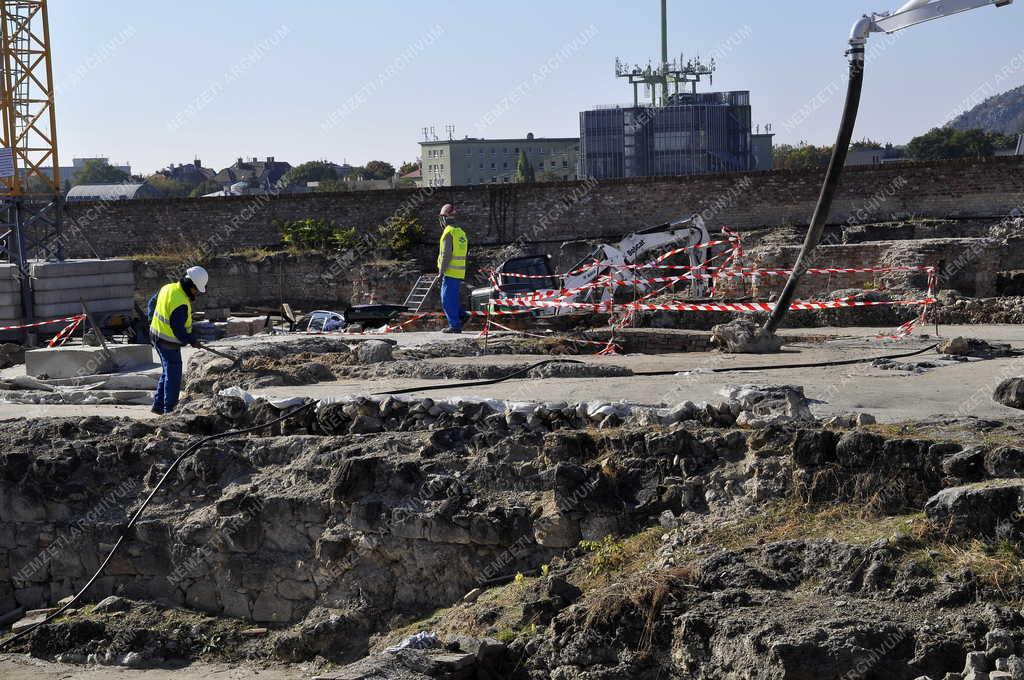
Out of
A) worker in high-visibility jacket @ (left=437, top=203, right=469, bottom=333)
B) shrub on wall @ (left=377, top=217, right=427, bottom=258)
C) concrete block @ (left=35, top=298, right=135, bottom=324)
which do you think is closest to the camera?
worker in high-visibility jacket @ (left=437, top=203, right=469, bottom=333)

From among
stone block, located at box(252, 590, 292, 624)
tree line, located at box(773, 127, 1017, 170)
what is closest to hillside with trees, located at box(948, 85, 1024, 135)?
tree line, located at box(773, 127, 1017, 170)

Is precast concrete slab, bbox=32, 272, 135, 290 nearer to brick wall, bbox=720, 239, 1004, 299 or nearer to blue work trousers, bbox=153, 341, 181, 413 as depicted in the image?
blue work trousers, bbox=153, 341, 181, 413

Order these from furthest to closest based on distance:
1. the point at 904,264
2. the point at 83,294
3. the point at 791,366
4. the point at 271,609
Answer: the point at 83,294 → the point at 904,264 → the point at 791,366 → the point at 271,609

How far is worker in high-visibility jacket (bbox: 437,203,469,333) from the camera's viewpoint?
13.2m

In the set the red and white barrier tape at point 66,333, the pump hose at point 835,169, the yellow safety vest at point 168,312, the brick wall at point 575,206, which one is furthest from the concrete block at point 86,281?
the pump hose at point 835,169

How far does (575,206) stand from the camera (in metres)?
29.8

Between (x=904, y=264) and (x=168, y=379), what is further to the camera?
(x=904, y=264)

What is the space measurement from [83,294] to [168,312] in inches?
419

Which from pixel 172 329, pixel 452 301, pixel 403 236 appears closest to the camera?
pixel 172 329

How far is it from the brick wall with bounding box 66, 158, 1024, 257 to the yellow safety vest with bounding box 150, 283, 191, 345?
1958 centimetres

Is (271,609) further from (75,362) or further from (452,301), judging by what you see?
(75,362)

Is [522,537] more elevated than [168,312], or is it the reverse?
[168,312]

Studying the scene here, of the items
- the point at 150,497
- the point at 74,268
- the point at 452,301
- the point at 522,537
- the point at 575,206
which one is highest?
the point at 575,206

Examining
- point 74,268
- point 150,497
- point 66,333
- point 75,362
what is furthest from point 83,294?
point 150,497
